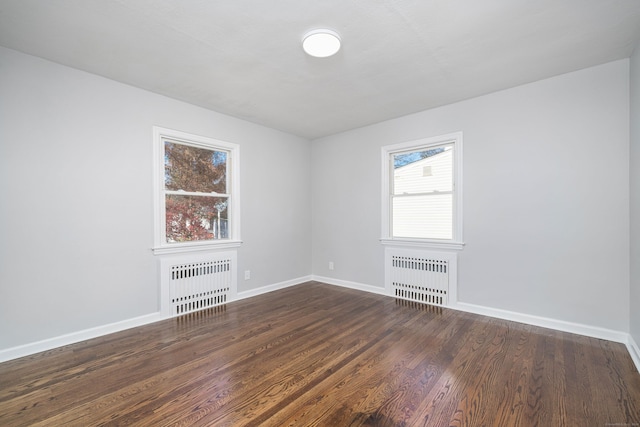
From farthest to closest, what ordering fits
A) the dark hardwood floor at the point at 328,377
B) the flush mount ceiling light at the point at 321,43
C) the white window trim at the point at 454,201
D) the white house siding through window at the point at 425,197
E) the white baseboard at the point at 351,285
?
the white baseboard at the point at 351,285, the white house siding through window at the point at 425,197, the white window trim at the point at 454,201, the flush mount ceiling light at the point at 321,43, the dark hardwood floor at the point at 328,377

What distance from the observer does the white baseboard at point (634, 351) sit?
2227mm

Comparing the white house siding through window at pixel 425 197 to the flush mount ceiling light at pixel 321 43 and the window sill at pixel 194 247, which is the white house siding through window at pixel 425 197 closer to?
the flush mount ceiling light at pixel 321 43

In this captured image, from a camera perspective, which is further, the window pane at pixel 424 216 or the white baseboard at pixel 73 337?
the window pane at pixel 424 216

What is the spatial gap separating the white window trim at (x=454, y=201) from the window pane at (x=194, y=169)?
2.38 meters

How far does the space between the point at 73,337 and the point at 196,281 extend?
4.02 ft

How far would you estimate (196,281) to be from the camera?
11.7ft

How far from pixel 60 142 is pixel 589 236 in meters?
5.17

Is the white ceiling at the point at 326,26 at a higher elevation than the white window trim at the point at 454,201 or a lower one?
higher

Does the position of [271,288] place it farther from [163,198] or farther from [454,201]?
[454,201]

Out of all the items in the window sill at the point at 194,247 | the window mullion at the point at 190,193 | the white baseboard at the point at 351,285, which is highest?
the window mullion at the point at 190,193

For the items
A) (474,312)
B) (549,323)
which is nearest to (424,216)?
(474,312)

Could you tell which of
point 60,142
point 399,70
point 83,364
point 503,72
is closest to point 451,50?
point 399,70

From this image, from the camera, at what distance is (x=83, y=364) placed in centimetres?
233

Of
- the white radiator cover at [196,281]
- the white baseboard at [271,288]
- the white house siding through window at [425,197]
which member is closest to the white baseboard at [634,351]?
the white house siding through window at [425,197]
